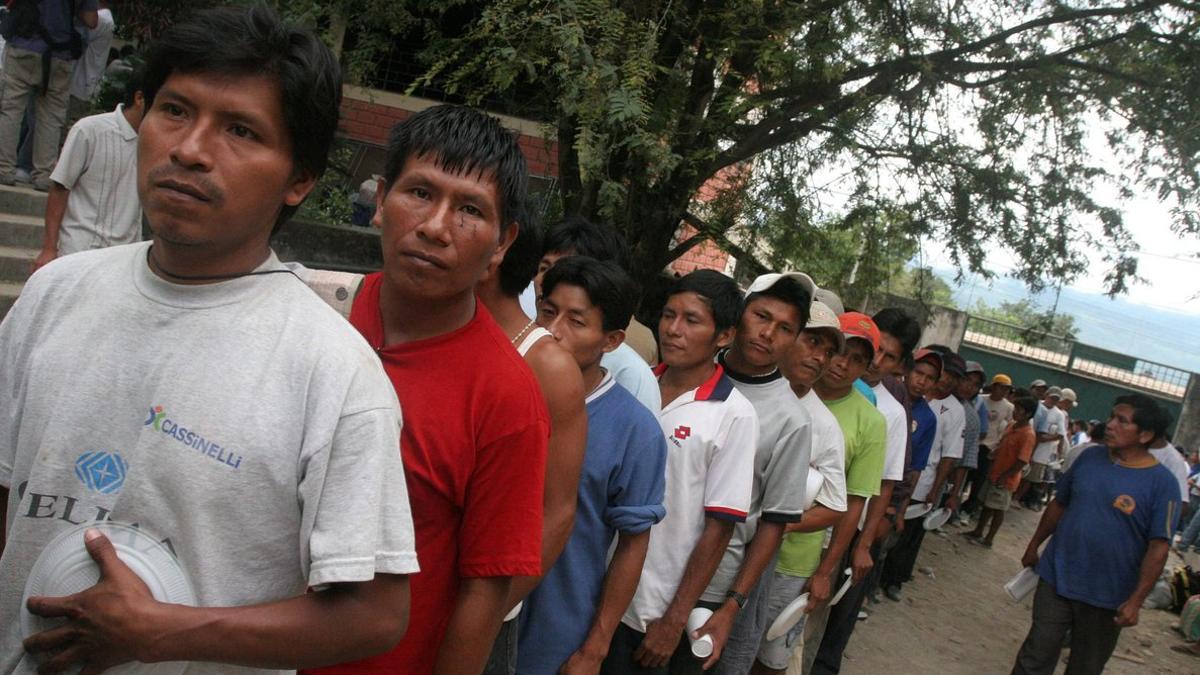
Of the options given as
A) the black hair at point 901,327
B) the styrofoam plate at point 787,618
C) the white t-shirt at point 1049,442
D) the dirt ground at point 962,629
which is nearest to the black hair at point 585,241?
the styrofoam plate at point 787,618

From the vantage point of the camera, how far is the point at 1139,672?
26.7 feet

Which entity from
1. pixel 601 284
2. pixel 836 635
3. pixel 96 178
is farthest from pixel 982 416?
pixel 96 178

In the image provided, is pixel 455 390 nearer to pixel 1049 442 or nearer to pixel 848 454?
pixel 848 454

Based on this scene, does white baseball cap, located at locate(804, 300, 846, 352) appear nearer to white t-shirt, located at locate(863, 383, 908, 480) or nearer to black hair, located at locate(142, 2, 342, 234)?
white t-shirt, located at locate(863, 383, 908, 480)

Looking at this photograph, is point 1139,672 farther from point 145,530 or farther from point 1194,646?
Result: point 145,530

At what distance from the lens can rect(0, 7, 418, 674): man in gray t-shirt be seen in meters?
1.23

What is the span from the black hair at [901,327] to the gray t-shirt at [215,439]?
4665mm

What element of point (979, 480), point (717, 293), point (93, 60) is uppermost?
point (93, 60)

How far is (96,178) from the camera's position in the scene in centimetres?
432

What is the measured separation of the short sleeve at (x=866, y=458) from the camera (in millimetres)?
4461

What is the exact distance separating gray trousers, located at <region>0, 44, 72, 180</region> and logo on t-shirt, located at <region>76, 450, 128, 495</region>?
5.89 m

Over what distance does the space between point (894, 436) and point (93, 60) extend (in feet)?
22.3

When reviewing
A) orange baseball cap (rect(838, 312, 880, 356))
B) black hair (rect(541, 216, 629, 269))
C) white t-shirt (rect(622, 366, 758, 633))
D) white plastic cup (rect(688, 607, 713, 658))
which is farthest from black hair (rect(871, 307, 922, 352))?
white plastic cup (rect(688, 607, 713, 658))

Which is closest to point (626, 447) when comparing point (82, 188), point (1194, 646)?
point (82, 188)
